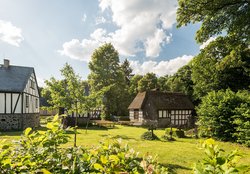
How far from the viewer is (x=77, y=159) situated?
2059 mm

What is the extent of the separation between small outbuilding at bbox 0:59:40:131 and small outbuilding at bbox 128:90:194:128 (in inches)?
704

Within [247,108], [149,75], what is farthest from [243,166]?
[149,75]

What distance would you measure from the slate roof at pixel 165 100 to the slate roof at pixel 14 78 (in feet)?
62.3

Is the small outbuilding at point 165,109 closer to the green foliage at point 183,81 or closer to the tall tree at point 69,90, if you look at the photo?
the green foliage at point 183,81

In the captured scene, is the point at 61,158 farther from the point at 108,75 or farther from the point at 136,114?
the point at 108,75

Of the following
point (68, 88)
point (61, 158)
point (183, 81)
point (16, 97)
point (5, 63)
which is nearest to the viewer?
point (61, 158)

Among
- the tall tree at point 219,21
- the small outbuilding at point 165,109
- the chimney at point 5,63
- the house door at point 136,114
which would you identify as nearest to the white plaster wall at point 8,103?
the chimney at point 5,63

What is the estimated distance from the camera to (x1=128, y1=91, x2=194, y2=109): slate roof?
3762 centimetres

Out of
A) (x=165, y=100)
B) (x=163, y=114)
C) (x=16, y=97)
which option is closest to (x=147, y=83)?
→ (x=165, y=100)

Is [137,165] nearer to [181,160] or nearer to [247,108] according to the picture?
[181,160]

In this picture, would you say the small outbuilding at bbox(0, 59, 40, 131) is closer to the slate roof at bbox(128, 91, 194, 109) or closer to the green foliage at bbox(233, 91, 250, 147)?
the slate roof at bbox(128, 91, 194, 109)

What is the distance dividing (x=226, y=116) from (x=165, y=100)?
18.6 m

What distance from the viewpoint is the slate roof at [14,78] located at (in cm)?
2561

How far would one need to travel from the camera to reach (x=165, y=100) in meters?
38.6
